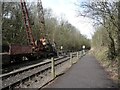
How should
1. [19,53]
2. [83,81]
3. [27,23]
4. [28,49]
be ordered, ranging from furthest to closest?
[27,23] < [28,49] < [19,53] < [83,81]

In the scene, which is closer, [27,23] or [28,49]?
[28,49]

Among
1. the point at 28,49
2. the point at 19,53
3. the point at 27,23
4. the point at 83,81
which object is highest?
the point at 27,23

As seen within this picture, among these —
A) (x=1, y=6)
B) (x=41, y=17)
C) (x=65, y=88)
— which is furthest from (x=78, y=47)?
(x=65, y=88)

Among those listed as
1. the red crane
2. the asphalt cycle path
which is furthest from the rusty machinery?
the asphalt cycle path

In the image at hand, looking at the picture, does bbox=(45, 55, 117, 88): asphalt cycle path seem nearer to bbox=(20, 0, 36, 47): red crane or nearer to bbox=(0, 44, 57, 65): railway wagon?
bbox=(0, 44, 57, 65): railway wagon

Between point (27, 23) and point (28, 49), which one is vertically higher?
point (27, 23)

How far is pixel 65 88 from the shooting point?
13484 millimetres

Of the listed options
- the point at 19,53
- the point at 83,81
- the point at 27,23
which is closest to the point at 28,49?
the point at 19,53

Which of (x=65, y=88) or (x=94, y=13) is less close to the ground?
(x=94, y=13)

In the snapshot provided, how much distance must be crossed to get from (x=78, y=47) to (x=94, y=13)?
103677 millimetres

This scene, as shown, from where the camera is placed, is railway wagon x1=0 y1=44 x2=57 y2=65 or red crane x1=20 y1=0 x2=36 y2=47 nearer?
railway wagon x1=0 y1=44 x2=57 y2=65

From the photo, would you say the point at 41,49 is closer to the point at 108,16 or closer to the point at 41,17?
the point at 41,17

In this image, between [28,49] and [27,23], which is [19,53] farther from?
[27,23]

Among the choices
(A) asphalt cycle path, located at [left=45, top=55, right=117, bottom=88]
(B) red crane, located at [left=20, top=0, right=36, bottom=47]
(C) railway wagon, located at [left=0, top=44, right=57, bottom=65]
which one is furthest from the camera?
(B) red crane, located at [left=20, top=0, right=36, bottom=47]
